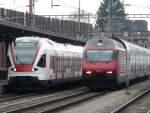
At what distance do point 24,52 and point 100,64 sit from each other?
5.23 meters

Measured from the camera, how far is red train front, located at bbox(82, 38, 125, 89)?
31.6m

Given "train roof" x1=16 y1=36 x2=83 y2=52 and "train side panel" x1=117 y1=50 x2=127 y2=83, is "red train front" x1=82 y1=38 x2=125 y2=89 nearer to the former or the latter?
"train side panel" x1=117 y1=50 x2=127 y2=83

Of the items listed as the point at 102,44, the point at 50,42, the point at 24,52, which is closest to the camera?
the point at 24,52

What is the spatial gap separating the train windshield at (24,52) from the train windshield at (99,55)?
452 centimetres

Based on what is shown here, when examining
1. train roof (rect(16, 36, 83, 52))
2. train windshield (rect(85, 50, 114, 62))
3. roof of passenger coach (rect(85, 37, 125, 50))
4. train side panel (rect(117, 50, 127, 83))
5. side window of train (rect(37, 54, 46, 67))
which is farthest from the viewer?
train side panel (rect(117, 50, 127, 83))

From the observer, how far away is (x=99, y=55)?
32125 mm

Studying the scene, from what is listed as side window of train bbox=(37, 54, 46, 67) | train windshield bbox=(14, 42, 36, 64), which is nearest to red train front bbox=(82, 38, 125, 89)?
side window of train bbox=(37, 54, 46, 67)

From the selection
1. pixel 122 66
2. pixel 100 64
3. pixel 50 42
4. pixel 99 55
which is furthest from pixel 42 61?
pixel 122 66

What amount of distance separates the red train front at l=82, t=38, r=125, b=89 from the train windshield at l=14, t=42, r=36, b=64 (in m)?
4.47

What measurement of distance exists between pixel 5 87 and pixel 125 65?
8.47 meters

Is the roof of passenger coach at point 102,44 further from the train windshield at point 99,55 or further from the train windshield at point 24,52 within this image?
the train windshield at point 24,52

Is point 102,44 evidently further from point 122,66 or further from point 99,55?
point 122,66

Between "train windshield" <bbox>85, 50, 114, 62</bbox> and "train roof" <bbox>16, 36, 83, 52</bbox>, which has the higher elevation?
"train roof" <bbox>16, 36, 83, 52</bbox>

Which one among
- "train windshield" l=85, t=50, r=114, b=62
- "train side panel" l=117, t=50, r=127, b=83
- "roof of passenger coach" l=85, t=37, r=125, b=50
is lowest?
"train side panel" l=117, t=50, r=127, b=83
